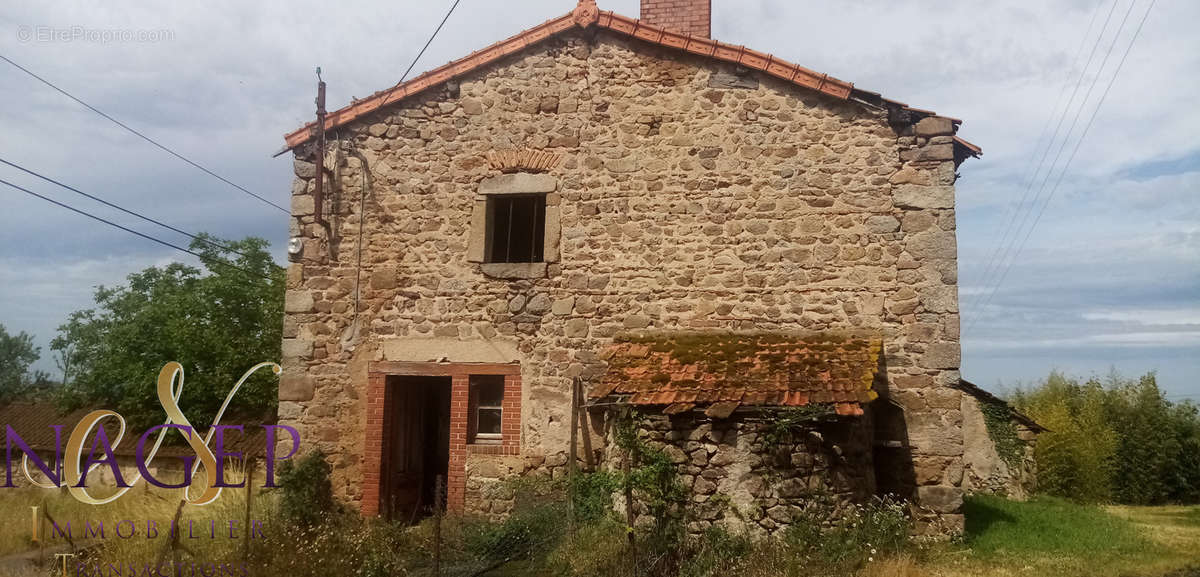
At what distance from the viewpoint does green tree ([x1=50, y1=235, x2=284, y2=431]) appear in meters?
18.9

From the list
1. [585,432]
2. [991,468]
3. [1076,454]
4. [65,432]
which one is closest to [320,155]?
[585,432]

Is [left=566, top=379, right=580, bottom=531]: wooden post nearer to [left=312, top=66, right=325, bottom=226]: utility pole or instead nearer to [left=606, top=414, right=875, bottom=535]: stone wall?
[left=606, top=414, right=875, bottom=535]: stone wall

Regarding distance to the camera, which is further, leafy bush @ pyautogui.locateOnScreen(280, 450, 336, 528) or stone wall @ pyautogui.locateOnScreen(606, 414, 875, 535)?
leafy bush @ pyautogui.locateOnScreen(280, 450, 336, 528)

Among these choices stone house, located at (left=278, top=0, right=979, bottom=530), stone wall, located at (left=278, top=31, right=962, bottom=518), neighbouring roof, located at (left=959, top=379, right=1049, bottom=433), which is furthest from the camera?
neighbouring roof, located at (left=959, top=379, right=1049, bottom=433)

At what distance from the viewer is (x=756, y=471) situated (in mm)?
6746

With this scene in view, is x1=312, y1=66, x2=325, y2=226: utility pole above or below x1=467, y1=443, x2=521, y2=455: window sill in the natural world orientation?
above

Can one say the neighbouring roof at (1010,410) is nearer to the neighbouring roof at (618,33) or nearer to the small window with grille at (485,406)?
the neighbouring roof at (618,33)

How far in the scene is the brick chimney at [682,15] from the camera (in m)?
9.82

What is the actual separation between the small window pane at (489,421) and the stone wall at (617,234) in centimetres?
47

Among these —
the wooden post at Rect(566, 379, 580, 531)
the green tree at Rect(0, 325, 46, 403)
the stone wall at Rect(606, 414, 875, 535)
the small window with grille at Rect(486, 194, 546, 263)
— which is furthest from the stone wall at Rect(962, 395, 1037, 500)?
the green tree at Rect(0, 325, 46, 403)

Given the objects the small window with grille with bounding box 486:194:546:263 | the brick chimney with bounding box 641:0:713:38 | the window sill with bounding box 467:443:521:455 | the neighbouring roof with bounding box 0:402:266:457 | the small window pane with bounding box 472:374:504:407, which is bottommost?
the neighbouring roof with bounding box 0:402:266:457

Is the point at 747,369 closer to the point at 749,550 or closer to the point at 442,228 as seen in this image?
the point at 749,550

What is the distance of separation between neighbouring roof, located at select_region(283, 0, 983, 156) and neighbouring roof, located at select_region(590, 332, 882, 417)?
2.82 meters

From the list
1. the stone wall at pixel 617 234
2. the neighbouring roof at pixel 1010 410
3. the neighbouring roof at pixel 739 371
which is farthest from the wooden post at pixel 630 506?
the neighbouring roof at pixel 1010 410
